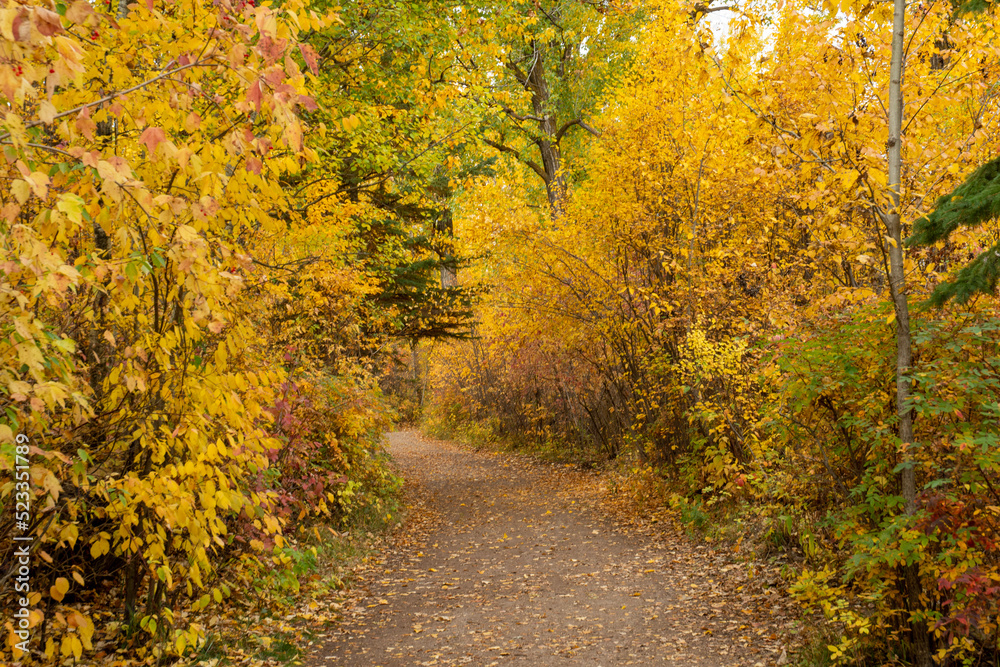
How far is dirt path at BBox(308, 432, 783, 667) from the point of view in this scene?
570 cm

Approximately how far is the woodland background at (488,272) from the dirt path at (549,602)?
0.76 meters

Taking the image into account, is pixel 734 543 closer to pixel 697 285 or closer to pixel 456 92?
pixel 697 285

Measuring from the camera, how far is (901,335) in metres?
4.27

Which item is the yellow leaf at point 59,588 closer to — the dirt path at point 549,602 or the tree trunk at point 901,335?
the dirt path at point 549,602

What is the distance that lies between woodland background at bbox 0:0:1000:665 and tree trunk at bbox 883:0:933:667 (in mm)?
25

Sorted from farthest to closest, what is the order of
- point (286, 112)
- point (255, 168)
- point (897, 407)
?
point (897, 407), point (255, 168), point (286, 112)

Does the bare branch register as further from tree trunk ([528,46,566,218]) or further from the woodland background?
the woodland background

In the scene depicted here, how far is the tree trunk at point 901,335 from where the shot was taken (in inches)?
165

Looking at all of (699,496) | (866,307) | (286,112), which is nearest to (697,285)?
(699,496)

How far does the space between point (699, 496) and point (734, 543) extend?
1.54 metres

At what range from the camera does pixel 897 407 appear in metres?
4.32

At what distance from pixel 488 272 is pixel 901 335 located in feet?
32.6

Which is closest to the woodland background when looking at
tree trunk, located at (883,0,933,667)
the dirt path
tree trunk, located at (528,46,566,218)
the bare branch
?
tree trunk, located at (883,0,933,667)

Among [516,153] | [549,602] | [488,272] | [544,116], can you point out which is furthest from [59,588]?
[516,153]
